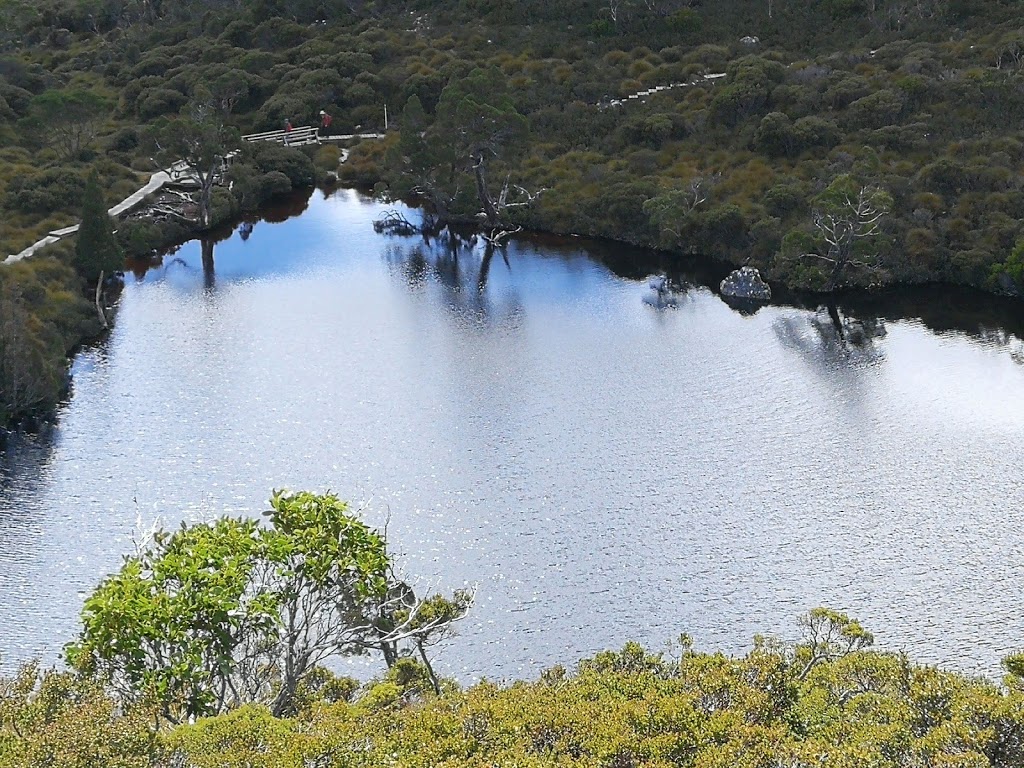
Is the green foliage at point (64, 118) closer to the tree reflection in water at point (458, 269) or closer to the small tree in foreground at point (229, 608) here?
the tree reflection in water at point (458, 269)

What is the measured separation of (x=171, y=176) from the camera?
322 feet

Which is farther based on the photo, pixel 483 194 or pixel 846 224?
pixel 483 194

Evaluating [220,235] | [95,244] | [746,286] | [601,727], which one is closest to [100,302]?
[95,244]

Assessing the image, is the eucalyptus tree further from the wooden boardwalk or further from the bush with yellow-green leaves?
the bush with yellow-green leaves

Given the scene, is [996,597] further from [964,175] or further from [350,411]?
[964,175]

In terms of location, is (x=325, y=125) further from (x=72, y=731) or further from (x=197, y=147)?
(x=72, y=731)

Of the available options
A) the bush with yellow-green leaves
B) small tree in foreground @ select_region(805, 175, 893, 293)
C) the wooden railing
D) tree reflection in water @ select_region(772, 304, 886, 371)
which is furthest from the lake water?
the wooden railing

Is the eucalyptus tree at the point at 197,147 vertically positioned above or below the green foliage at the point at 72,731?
above

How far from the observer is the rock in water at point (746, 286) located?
75438 millimetres

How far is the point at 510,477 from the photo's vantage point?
5228cm

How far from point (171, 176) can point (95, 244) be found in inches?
899

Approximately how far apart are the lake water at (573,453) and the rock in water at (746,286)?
3.88ft

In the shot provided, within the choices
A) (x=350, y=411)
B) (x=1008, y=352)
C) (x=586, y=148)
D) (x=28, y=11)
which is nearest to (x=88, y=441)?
(x=350, y=411)

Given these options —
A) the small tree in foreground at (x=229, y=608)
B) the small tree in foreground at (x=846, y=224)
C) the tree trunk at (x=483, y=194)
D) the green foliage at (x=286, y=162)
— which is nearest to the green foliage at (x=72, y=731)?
the small tree in foreground at (x=229, y=608)
